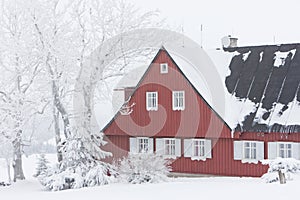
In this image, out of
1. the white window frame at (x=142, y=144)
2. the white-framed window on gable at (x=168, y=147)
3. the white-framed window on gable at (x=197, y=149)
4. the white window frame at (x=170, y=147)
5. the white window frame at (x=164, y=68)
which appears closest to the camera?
the white-framed window on gable at (x=197, y=149)

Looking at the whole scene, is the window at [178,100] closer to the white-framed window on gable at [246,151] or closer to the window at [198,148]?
the window at [198,148]

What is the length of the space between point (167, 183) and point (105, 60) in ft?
32.7

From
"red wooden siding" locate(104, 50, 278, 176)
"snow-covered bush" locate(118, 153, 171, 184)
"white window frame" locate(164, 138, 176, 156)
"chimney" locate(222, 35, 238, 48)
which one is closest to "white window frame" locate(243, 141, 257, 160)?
"red wooden siding" locate(104, 50, 278, 176)

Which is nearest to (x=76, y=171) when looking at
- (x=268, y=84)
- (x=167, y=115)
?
(x=167, y=115)

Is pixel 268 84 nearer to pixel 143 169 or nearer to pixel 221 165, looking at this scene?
pixel 221 165

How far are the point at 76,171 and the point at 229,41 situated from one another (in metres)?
12.6

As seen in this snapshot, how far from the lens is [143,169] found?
25.0 m

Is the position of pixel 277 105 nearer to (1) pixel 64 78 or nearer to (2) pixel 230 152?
(2) pixel 230 152

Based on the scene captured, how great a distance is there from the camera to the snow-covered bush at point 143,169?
24.6 m

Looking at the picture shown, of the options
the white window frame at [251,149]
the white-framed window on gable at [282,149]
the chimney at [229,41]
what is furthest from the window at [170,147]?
the chimney at [229,41]

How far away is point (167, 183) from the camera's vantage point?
Result: 24.1 metres

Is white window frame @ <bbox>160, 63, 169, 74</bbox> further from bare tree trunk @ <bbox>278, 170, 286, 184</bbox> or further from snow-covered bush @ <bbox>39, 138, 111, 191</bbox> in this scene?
bare tree trunk @ <bbox>278, 170, 286, 184</bbox>

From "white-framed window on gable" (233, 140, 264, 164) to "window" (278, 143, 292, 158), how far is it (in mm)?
1076

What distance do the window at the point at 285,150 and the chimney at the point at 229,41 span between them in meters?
8.79
